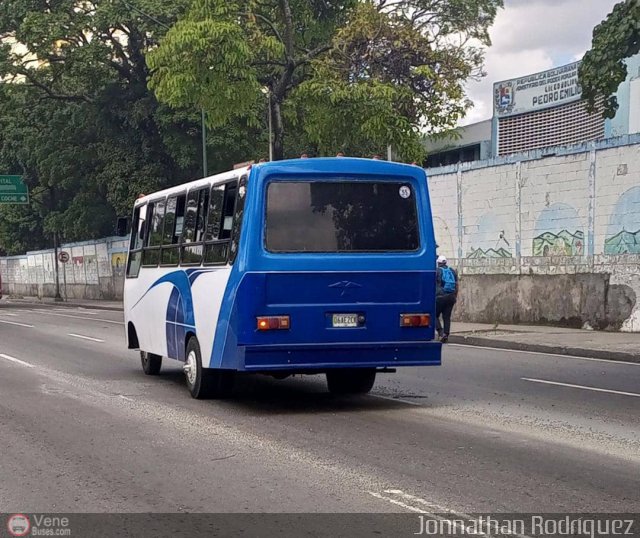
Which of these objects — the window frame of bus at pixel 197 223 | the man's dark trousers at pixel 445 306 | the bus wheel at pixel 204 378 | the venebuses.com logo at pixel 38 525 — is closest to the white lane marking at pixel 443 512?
the venebuses.com logo at pixel 38 525

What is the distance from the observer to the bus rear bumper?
10.6 meters

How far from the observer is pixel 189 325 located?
12312mm

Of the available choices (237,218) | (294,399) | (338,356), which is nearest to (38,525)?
(338,356)

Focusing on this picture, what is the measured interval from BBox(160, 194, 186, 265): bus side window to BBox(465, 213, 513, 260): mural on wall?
1256 centimetres

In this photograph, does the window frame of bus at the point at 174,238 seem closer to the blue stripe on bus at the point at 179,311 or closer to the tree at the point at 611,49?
the blue stripe on bus at the point at 179,311

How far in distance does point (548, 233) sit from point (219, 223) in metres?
13.2

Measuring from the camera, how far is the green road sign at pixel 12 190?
5356 centimetres

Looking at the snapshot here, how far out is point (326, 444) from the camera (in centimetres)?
893

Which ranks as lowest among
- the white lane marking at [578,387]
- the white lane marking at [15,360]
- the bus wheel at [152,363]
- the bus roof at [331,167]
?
the white lane marking at [15,360]

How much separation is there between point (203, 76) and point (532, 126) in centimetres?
1785

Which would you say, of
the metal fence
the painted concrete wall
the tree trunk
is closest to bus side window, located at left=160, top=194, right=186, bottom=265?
the painted concrete wall

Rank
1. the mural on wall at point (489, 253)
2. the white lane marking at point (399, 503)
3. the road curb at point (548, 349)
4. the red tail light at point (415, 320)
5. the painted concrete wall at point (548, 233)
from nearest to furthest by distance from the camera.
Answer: the white lane marking at point (399, 503) < the red tail light at point (415, 320) < the road curb at point (548, 349) < the painted concrete wall at point (548, 233) < the mural on wall at point (489, 253)

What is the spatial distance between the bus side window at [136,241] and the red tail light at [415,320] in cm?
551

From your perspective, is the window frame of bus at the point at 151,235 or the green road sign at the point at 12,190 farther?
the green road sign at the point at 12,190
